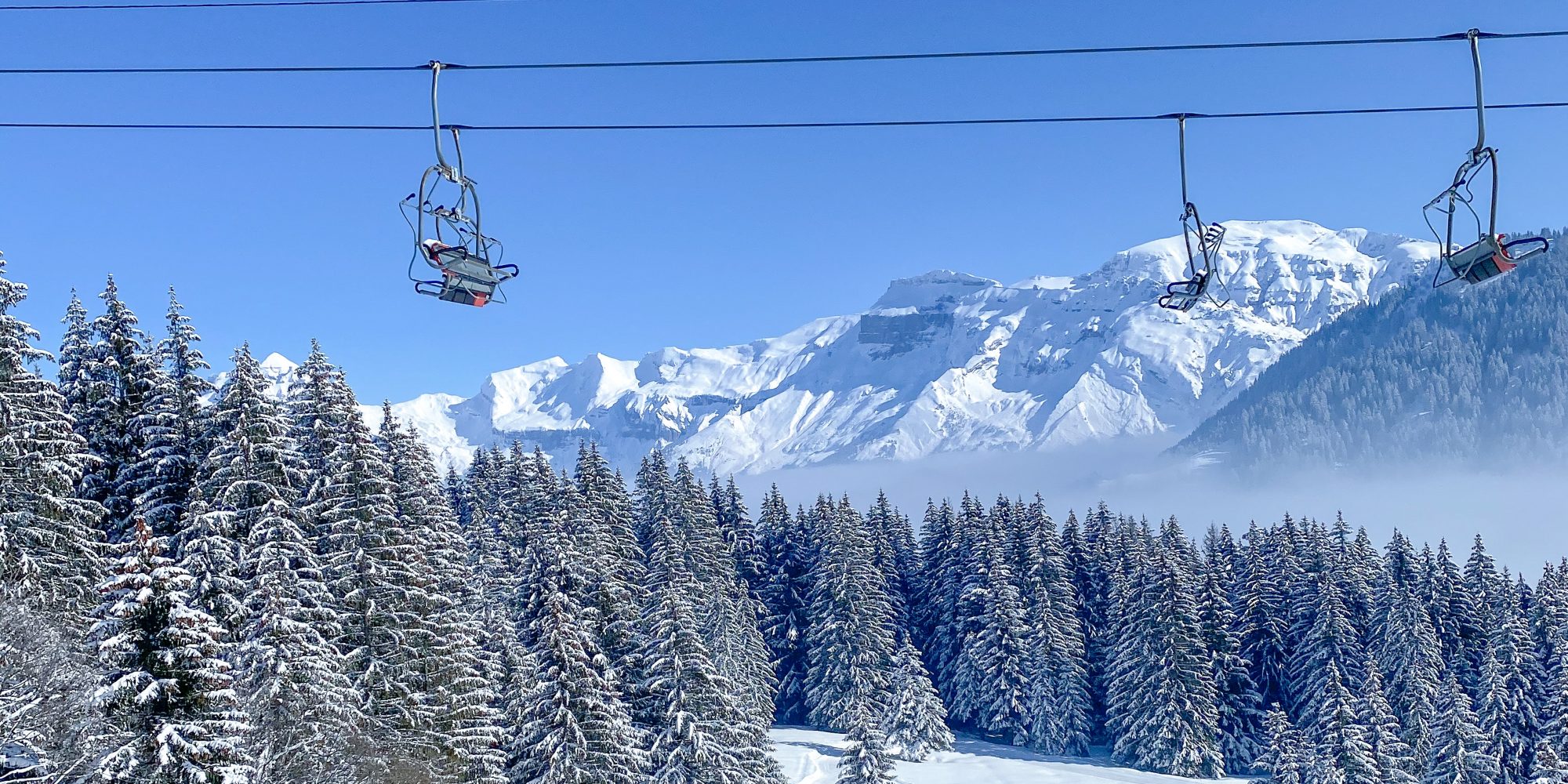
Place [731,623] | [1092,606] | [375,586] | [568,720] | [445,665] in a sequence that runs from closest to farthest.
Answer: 1. [375,586]
2. [445,665]
3. [568,720]
4. [731,623]
5. [1092,606]

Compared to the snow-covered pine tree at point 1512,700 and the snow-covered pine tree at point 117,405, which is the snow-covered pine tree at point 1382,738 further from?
the snow-covered pine tree at point 117,405

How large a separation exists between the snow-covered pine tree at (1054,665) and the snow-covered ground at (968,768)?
173cm

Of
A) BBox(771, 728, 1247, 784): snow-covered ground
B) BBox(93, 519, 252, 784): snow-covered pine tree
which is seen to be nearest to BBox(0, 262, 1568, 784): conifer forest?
BBox(93, 519, 252, 784): snow-covered pine tree

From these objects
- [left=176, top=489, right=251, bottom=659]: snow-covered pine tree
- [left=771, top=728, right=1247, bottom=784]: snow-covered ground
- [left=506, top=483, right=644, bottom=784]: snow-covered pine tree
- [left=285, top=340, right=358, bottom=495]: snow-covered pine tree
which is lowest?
[left=771, top=728, right=1247, bottom=784]: snow-covered ground

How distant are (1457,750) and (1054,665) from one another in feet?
78.5

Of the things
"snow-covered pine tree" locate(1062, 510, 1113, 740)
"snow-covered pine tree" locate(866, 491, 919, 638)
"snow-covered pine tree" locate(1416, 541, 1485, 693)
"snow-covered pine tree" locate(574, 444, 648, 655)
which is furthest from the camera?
"snow-covered pine tree" locate(866, 491, 919, 638)

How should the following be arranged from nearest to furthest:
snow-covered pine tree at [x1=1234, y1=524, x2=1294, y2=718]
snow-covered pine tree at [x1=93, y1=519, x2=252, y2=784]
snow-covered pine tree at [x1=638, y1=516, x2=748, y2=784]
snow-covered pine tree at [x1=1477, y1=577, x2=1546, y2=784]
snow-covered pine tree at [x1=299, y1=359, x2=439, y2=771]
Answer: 1. snow-covered pine tree at [x1=93, y1=519, x2=252, y2=784]
2. snow-covered pine tree at [x1=299, y1=359, x2=439, y2=771]
3. snow-covered pine tree at [x1=638, y1=516, x2=748, y2=784]
4. snow-covered pine tree at [x1=1477, y1=577, x2=1546, y2=784]
5. snow-covered pine tree at [x1=1234, y1=524, x2=1294, y2=718]

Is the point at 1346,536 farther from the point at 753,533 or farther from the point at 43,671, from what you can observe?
the point at 43,671

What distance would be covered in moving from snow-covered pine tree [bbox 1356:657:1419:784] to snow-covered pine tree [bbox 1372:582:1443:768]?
6.18ft

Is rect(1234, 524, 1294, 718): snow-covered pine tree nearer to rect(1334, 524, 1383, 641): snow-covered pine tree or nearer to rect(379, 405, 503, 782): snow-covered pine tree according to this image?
rect(1334, 524, 1383, 641): snow-covered pine tree

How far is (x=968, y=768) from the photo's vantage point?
209ft

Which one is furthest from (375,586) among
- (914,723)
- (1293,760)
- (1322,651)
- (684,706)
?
(1322,651)

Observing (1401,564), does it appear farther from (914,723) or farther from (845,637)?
(845,637)

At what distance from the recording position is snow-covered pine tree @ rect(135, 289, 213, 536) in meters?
29.6
